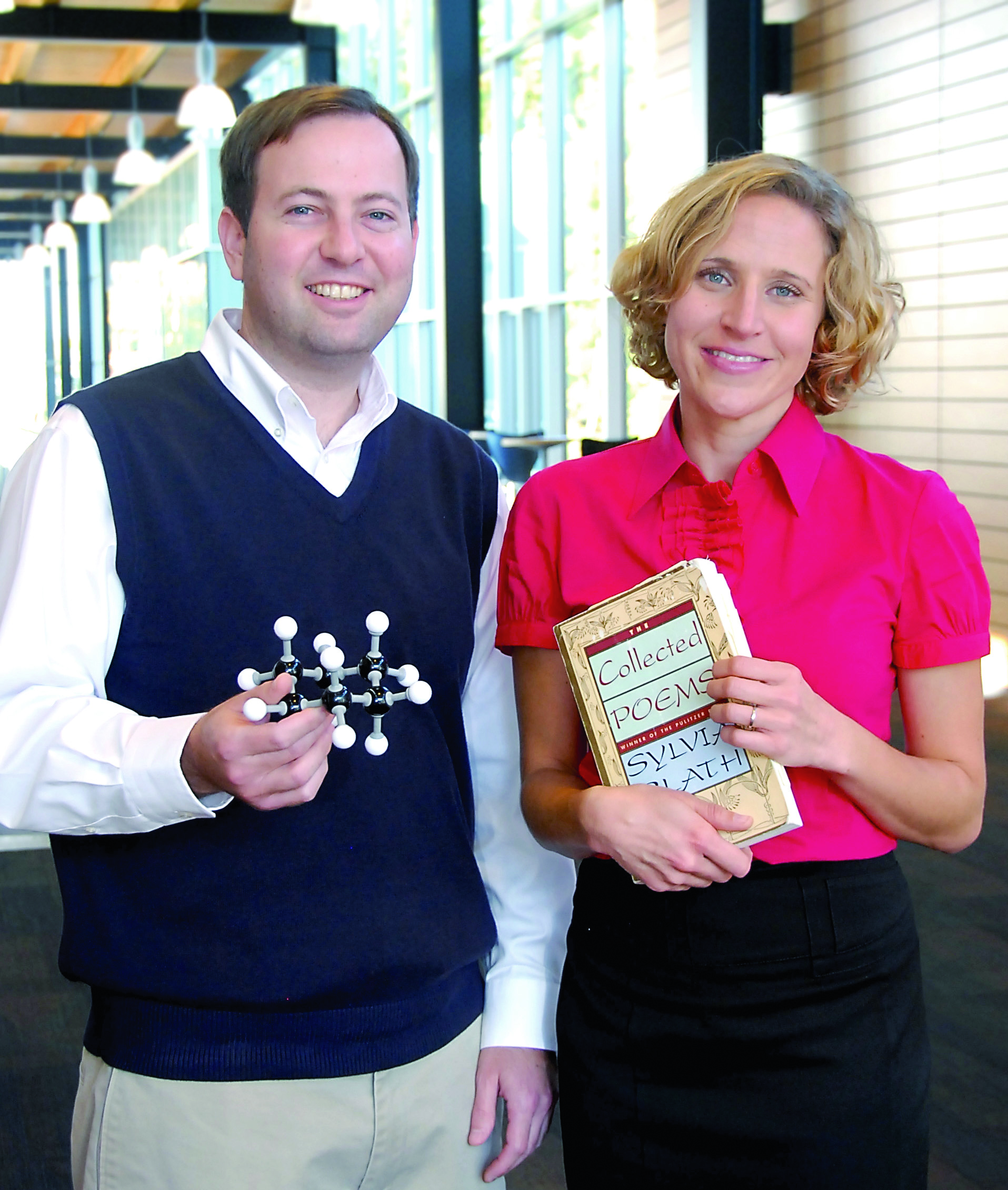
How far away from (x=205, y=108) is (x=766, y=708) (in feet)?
29.3

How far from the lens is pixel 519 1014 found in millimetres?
1665

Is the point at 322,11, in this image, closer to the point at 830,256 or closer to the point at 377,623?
the point at 830,256

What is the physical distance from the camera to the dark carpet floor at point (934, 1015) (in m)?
3.07

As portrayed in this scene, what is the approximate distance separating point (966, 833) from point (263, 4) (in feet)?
37.2

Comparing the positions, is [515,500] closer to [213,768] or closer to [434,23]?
[213,768]

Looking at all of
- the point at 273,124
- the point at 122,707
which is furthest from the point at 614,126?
the point at 122,707

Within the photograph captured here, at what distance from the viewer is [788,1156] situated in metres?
1.45

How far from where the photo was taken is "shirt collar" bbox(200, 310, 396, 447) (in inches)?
63.2

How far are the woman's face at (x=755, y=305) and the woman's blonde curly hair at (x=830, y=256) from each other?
0.01m

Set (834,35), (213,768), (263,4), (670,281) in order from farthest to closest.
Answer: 1. (263,4)
2. (834,35)
3. (670,281)
4. (213,768)

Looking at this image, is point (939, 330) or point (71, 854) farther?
point (939, 330)

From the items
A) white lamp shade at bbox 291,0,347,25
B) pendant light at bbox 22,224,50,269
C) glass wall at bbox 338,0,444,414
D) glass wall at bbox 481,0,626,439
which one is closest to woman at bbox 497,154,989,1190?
white lamp shade at bbox 291,0,347,25

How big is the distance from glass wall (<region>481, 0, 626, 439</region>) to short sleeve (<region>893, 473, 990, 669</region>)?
8278 mm

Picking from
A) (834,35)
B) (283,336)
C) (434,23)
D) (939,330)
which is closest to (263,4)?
(434,23)
